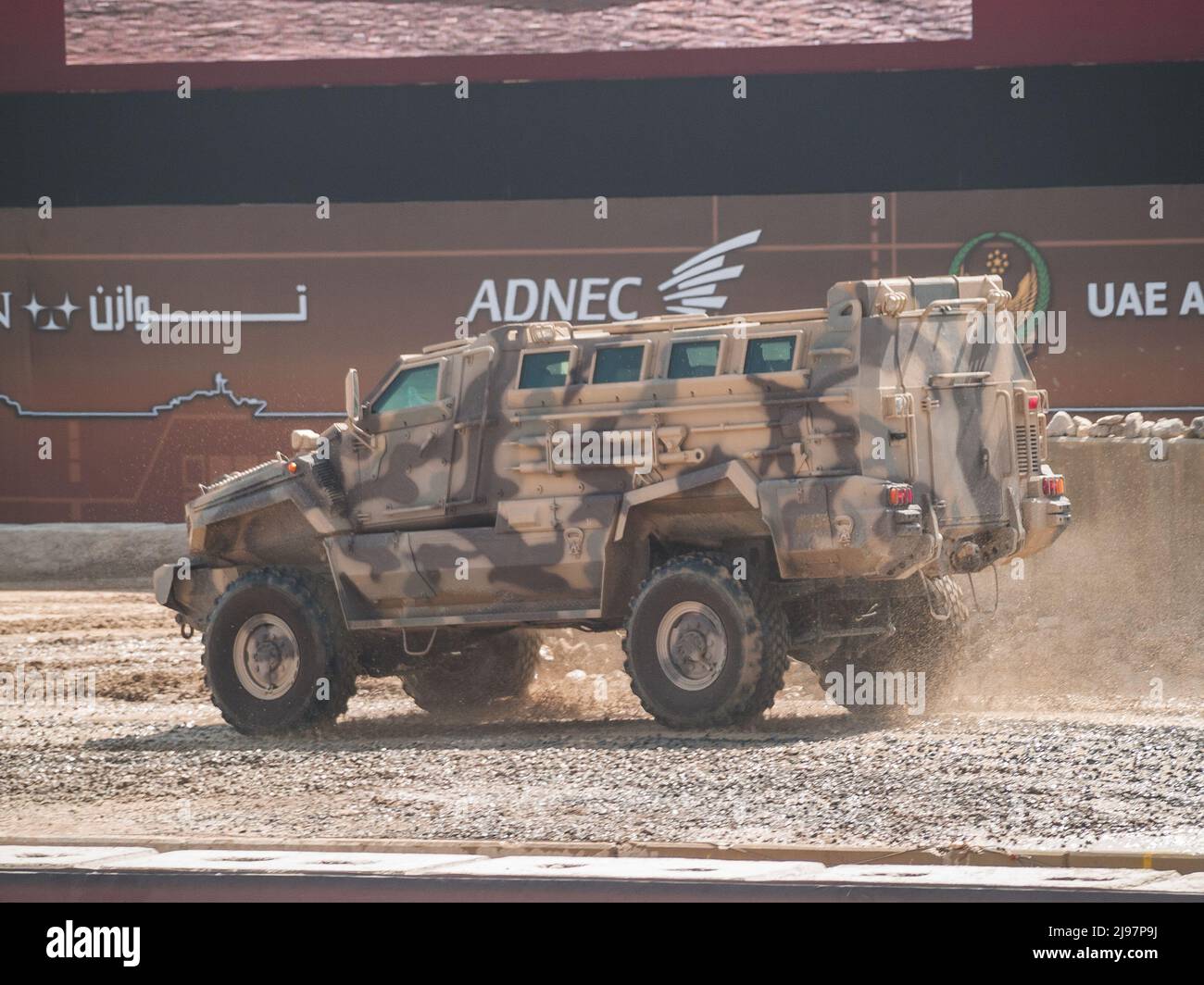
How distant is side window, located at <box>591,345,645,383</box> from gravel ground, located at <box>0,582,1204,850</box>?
2.27m

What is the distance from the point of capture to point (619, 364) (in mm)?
12641

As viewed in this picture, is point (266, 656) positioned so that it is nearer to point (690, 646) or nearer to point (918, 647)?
point (690, 646)

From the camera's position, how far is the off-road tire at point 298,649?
13.2 metres

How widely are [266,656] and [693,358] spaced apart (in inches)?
143

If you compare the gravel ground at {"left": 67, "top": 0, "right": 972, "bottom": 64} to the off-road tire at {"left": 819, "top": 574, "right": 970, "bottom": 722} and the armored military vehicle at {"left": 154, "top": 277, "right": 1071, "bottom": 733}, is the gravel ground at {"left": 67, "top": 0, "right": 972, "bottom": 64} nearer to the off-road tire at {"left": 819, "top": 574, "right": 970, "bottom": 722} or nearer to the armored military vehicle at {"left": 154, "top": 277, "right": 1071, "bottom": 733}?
the armored military vehicle at {"left": 154, "top": 277, "right": 1071, "bottom": 733}

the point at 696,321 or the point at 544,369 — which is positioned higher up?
the point at 696,321

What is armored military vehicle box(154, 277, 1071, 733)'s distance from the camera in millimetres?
11930

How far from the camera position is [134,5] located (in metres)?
25.0

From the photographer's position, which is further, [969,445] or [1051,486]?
[1051,486]

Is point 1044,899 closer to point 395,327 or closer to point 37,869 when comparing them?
point 37,869

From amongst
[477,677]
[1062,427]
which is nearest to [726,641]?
[477,677]

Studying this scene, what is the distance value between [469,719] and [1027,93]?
12260 millimetres

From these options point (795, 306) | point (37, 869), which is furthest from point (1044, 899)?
point (795, 306)

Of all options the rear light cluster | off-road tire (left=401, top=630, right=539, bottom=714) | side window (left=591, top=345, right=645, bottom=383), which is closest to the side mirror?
side window (left=591, top=345, right=645, bottom=383)
